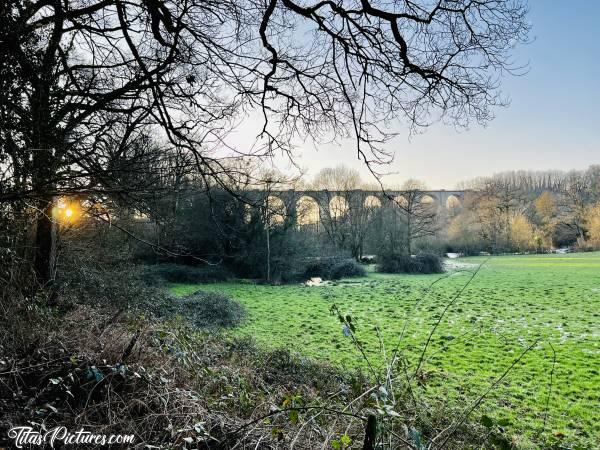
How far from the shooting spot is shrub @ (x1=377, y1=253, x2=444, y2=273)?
26.7 meters

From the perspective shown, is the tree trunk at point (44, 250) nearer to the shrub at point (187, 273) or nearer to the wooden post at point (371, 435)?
the wooden post at point (371, 435)

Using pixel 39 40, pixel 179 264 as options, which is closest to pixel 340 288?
pixel 179 264

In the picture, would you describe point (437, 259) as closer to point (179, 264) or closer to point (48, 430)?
point (179, 264)

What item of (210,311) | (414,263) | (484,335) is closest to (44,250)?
(210,311)

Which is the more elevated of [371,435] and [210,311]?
[371,435]

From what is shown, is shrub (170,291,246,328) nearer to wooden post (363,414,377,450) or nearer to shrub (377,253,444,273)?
wooden post (363,414,377,450)

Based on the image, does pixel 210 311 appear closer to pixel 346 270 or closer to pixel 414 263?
pixel 346 270

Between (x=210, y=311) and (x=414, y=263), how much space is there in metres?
18.2

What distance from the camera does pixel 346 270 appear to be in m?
24.7

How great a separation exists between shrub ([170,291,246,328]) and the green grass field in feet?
1.77

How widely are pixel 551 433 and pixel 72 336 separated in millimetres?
5126

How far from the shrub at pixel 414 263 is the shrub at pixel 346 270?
3.15 metres

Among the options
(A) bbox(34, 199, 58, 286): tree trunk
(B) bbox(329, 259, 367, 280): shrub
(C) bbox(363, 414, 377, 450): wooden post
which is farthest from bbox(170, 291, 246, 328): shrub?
(B) bbox(329, 259, 367, 280): shrub

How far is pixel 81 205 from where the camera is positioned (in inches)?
215
